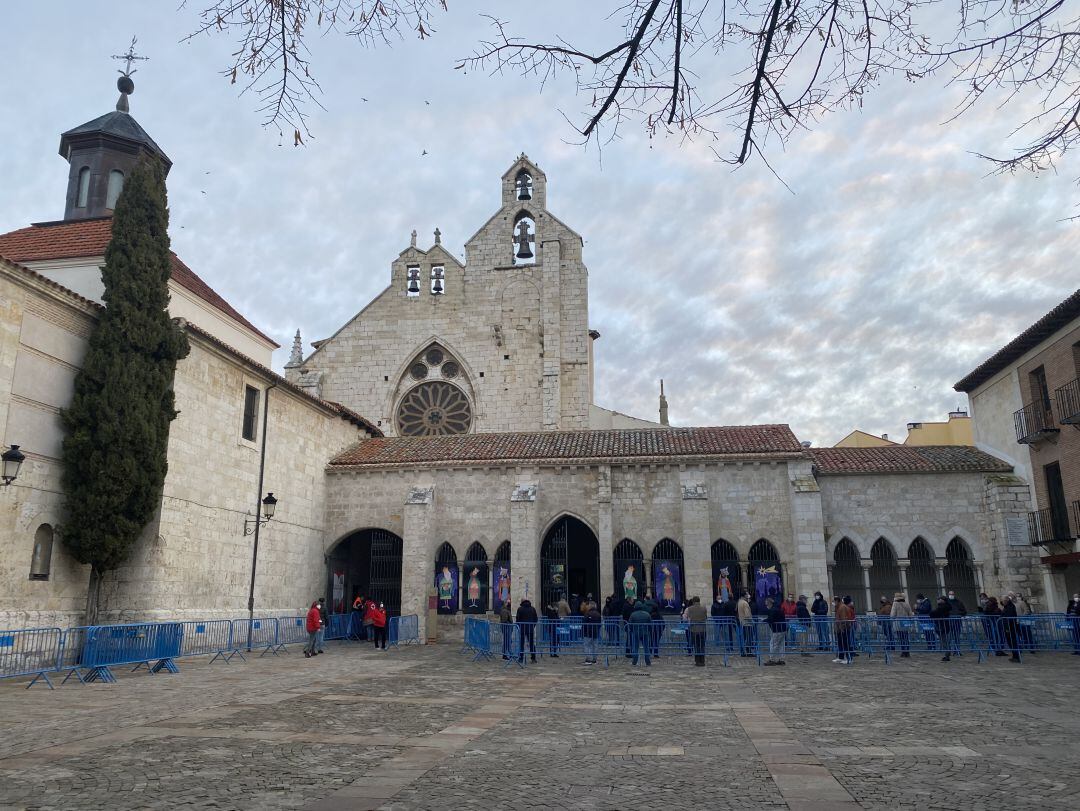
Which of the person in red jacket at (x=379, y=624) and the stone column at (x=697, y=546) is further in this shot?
the stone column at (x=697, y=546)

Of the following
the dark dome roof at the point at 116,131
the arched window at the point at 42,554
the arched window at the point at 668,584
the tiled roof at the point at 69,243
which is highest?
the dark dome roof at the point at 116,131

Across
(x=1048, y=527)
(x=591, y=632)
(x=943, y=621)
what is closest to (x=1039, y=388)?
(x=1048, y=527)

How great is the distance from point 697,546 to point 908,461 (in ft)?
24.1

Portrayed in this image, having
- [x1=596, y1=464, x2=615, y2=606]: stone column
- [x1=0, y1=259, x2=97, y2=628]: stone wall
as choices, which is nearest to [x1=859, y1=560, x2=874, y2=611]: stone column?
[x1=596, y1=464, x2=615, y2=606]: stone column

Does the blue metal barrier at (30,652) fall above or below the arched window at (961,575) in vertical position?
below

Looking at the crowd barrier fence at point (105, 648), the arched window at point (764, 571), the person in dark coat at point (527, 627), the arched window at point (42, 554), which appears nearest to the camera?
the crowd barrier fence at point (105, 648)

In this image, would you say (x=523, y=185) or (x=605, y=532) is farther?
(x=523, y=185)

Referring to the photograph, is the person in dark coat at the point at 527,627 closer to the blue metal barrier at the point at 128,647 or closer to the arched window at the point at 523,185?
the blue metal barrier at the point at 128,647

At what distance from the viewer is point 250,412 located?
2158 cm

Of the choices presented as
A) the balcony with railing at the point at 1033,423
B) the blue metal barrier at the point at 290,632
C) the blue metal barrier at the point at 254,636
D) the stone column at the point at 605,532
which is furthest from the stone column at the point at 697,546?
the blue metal barrier at the point at 254,636

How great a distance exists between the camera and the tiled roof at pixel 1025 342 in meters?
20.0

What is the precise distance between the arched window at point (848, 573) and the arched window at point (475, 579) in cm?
1073

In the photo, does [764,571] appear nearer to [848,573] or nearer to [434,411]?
[848,573]

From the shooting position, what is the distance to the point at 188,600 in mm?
18000
